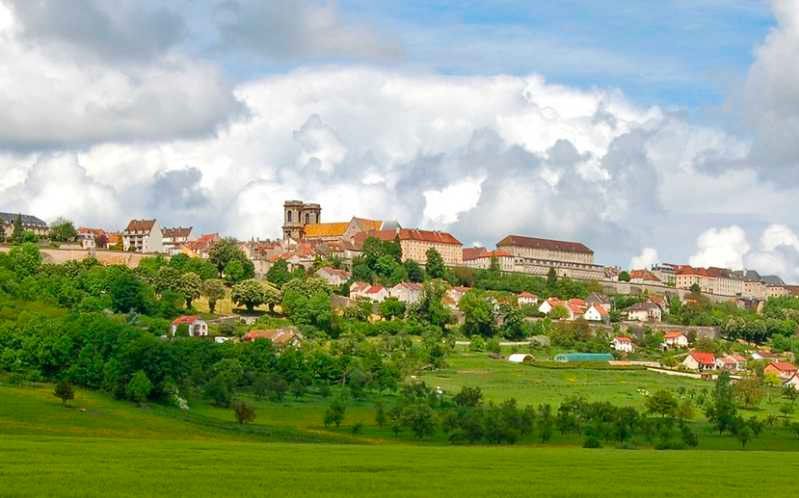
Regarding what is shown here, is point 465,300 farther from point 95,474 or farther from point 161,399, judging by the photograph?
point 95,474

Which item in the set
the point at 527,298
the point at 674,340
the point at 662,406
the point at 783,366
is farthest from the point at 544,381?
the point at 527,298

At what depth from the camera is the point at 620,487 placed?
39.0 meters

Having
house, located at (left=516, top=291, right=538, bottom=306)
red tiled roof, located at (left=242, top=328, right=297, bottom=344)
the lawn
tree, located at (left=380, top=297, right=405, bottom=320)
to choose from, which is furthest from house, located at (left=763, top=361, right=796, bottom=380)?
red tiled roof, located at (left=242, top=328, right=297, bottom=344)

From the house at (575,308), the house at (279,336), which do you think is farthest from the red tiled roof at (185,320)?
the house at (575,308)

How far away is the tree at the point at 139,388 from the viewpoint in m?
81.6

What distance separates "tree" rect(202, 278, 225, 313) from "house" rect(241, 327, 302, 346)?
17.3m

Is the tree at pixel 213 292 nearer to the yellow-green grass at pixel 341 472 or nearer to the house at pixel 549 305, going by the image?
the house at pixel 549 305

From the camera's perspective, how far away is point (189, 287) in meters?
145

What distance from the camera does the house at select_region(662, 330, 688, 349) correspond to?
16625cm

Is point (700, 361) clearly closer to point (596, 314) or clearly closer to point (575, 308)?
point (596, 314)

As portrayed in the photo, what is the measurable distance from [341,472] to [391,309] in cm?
11485

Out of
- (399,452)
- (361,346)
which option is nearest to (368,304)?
(361,346)

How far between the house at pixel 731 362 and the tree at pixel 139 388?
81.3m

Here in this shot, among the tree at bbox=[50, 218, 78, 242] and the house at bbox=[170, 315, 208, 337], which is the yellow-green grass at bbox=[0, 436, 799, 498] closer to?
the house at bbox=[170, 315, 208, 337]
